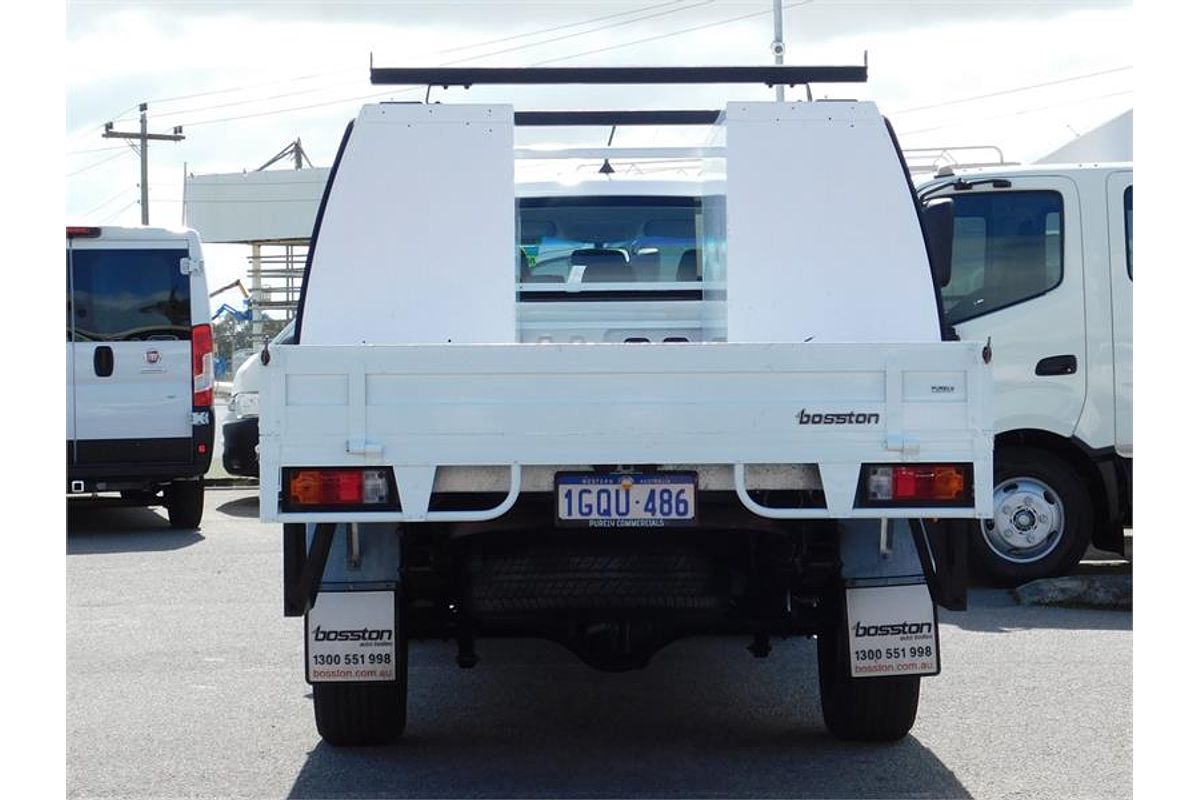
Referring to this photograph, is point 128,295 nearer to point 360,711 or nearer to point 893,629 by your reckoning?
point 360,711

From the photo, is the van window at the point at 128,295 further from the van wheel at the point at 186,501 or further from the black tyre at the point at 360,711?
the black tyre at the point at 360,711

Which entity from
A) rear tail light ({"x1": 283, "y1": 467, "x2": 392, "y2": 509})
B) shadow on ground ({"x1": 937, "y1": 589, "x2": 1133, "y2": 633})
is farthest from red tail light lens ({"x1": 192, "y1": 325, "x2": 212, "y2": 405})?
rear tail light ({"x1": 283, "y1": 467, "x2": 392, "y2": 509})

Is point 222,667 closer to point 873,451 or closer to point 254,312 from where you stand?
point 873,451

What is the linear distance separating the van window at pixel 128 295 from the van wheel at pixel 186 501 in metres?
1.31

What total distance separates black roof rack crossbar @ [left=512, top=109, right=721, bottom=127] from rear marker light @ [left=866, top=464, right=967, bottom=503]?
9.29ft

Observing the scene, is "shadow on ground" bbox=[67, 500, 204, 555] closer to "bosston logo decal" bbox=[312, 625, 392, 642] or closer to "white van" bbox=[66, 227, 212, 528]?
"white van" bbox=[66, 227, 212, 528]

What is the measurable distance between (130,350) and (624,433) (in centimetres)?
964

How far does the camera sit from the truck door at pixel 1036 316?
34.0 feet

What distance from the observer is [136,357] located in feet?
46.9

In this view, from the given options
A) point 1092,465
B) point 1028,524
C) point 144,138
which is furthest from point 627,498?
point 144,138

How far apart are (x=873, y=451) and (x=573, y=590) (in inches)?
46.3


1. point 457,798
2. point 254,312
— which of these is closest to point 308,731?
point 457,798

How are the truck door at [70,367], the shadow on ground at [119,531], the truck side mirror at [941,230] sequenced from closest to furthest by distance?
the truck side mirror at [941,230], the shadow on ground at [119,531], the truck door at [70,367]

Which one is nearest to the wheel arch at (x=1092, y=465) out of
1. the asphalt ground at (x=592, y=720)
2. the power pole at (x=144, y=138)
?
the asphalt ground at (x=592, y=720)
